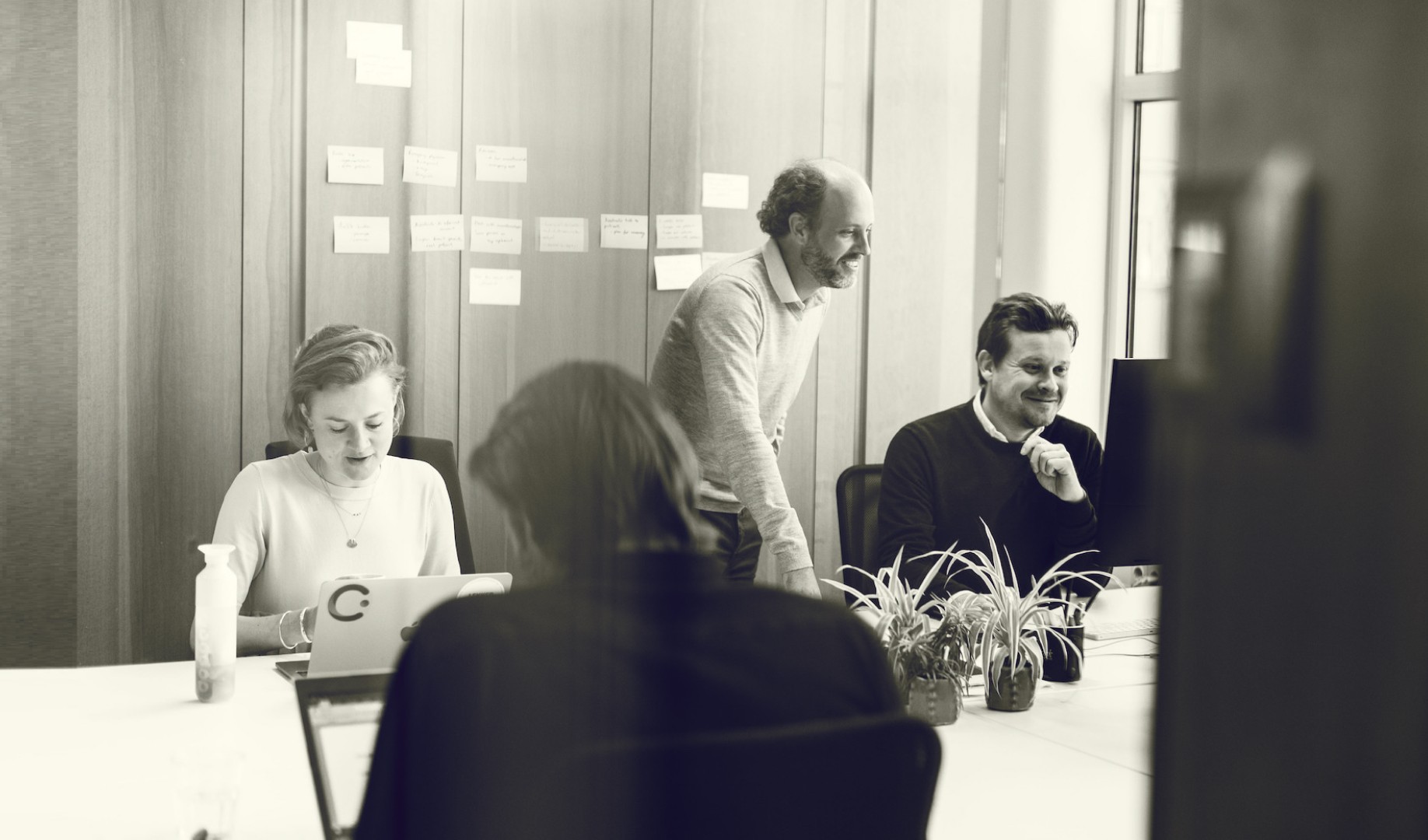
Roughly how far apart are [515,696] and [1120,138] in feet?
10.3

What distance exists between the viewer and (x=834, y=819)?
30.0 inches

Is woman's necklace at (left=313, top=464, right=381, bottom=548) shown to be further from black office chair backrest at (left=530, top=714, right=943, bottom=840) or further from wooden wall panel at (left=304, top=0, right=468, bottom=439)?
black office chair backrest at (left=530, top=714, right=943, bottom=840)

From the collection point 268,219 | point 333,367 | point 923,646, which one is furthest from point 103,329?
point 923,646

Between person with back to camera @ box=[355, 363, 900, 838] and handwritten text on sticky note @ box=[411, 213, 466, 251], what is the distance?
98.8 inches

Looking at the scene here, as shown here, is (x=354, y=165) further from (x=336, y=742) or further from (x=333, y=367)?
(x=336, y=742)

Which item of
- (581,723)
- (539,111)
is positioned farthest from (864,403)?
(581,723)

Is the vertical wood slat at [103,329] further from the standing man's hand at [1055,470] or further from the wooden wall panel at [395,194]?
the standing man's hand at [1055,470]

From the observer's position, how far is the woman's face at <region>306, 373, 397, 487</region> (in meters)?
2.05

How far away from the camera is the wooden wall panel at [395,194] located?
9.84 feet

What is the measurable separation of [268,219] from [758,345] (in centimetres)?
135

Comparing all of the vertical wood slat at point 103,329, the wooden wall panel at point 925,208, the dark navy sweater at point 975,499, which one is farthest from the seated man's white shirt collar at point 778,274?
the vertical wood slat at point 103,329

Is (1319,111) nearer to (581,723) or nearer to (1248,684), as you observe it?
(1248,684)

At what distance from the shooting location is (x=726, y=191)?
3.47 meters

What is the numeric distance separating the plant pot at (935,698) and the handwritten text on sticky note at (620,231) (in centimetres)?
200
